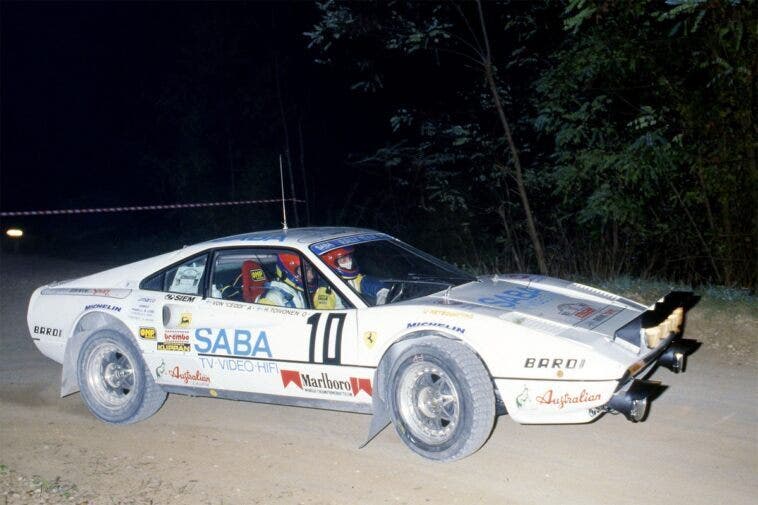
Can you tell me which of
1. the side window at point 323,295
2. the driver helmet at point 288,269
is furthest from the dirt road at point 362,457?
the driver helmet at point 288,269

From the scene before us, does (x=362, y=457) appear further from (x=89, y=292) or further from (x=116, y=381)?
(x=89, y=292)

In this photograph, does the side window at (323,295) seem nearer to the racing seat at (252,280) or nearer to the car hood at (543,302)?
the racing seat at (252,280)

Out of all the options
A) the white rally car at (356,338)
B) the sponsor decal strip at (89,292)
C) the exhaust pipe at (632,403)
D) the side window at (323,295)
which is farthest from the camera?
the sponsor decal strip at (89,292)

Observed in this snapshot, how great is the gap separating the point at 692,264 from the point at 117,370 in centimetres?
762

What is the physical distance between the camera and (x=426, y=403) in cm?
445

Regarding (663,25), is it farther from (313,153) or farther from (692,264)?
(313,153)

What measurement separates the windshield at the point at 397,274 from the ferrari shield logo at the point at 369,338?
41 centimetres

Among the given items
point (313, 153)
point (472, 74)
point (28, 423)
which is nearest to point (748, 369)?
point (28, 423)

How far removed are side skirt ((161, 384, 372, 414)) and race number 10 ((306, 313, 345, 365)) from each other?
0.93 ft

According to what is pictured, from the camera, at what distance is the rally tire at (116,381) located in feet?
18.0

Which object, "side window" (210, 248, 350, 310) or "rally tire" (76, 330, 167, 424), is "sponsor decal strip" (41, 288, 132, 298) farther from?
"side window" (210, 248, 350, 310)

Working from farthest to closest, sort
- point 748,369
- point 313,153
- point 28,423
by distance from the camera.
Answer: point 313,153 → point 748,369 → point 28,423

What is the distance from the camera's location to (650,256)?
34.7 feet

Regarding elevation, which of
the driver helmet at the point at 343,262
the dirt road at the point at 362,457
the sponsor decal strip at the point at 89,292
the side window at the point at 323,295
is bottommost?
the dirt road at the point at 362,457
